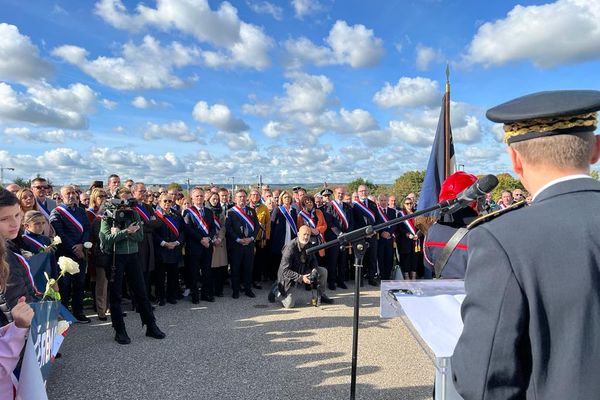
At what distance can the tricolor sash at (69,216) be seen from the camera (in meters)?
6.16

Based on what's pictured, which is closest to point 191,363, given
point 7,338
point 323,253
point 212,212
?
point 7,338

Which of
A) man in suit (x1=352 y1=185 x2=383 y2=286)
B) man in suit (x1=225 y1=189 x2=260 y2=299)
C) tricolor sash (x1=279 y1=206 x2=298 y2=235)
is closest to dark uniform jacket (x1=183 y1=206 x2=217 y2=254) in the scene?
man in suit (x1=225 y1=189 x2=260 y2=299)

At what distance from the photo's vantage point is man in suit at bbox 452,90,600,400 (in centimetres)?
101

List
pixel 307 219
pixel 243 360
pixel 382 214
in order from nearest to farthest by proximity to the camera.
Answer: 1. pixel 243 360
2. pixel 307 219
3. pixel 382 214

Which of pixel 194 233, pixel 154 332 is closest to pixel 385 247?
pixel 194 233

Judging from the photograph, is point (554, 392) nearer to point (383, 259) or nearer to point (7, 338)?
point (7, 338)

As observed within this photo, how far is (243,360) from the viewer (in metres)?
4.74

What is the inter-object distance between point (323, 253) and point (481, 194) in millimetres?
6138

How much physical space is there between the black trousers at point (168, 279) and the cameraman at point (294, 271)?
178 cm

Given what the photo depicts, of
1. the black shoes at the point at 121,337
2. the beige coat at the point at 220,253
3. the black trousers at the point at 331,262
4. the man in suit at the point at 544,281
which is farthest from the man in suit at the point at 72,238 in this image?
the man in suit at the point at 544,281

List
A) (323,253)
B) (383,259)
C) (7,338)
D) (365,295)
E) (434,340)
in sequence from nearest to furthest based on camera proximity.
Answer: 1. (434,340)
2. (7,338)
3. (365,295)
4. (323,253)
5. (383,259)

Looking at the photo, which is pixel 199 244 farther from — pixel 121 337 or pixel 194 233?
pixel 121 337

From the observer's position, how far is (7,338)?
7.21ft

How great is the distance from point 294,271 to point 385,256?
2876 millimetres
